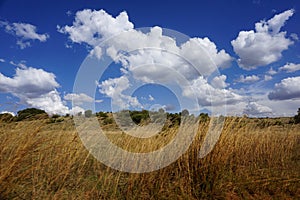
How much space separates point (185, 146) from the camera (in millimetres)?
4656

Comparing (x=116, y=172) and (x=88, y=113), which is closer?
(x=116, y=172)

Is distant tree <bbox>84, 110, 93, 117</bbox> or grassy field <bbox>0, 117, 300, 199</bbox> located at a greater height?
distant tree <bbox>84, 110, 93, 117</bbox>

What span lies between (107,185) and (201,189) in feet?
4.68

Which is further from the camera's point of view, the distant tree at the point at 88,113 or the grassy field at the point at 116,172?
the distant tree at the point at 88,113

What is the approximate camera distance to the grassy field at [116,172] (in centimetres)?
348

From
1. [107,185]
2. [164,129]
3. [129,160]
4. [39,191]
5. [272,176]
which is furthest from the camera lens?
[164,129]

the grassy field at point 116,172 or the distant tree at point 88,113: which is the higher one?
the distant tree at point 88,113

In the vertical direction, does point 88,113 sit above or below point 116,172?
above

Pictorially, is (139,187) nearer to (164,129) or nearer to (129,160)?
(129,160)

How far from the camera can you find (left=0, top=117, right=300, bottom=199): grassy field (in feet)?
11.4

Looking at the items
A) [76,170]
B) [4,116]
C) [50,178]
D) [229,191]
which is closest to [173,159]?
[229,191]

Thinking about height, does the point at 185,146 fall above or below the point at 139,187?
above

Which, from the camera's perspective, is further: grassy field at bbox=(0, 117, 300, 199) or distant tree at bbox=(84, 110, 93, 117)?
distant tree at bbox=(84, 110, 93, 117)

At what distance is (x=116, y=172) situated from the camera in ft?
14.4
